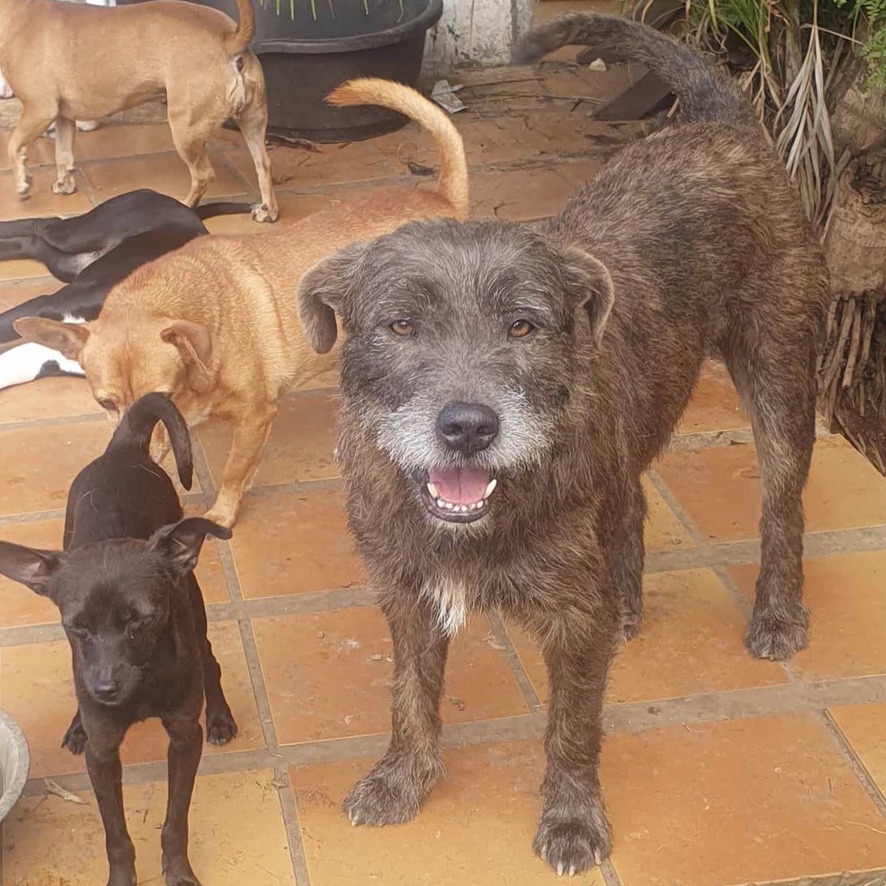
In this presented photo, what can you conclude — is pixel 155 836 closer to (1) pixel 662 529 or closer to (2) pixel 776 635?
(2) pixel 776 635

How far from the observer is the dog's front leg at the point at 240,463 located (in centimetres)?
453

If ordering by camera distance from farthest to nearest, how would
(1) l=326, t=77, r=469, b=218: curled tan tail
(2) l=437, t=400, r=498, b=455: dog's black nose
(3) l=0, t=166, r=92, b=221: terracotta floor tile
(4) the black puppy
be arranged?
(3) l=0, t=166, r=92, b=221: terracotta floor tile < (1) l=326, t=77, r=469, b=218: curled tan tail < (4) the black puppy < (2) l=437, t=400, r=498, b=455: dog's black nose

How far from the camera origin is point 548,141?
7.29 metres

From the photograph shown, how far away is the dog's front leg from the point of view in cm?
453

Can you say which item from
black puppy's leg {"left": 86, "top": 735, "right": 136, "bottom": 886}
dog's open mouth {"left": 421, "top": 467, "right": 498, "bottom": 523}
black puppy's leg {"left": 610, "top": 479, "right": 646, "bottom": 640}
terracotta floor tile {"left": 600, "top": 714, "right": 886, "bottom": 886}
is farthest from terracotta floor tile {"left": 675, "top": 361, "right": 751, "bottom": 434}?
black puppy's leg {"left": 86, "top": 735, "right": 136, "bottom": 886}

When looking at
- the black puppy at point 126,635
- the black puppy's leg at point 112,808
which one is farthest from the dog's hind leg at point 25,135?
the black puppy's leg at point 112,808

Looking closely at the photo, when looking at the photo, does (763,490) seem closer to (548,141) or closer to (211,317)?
(211,317)

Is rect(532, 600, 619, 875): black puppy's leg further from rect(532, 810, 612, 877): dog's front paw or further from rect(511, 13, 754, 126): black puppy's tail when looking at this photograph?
rect(511, 13, 754, 126): black puppy's tail

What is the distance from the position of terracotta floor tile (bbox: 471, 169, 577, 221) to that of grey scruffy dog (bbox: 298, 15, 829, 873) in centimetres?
230

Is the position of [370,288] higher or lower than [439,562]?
higher

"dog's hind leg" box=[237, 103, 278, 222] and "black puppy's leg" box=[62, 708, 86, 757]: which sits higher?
"black puppy's leg" box=[62, 708, 86, 757]

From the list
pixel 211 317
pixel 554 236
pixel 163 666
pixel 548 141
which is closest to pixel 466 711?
pixel 163 666

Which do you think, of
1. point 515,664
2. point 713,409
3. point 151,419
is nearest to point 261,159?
point 713,409

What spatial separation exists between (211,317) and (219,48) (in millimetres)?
2225
